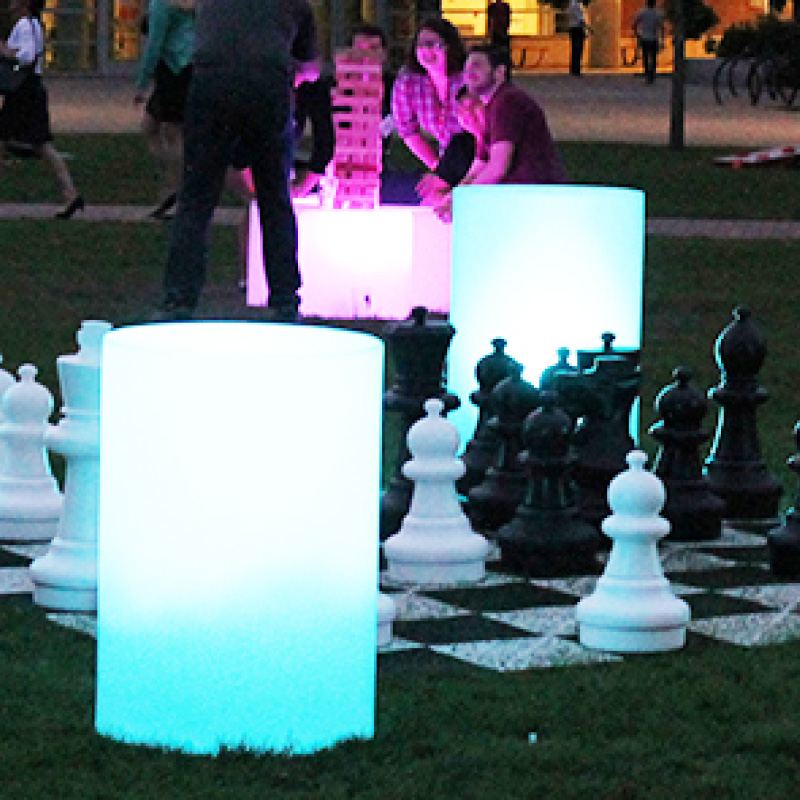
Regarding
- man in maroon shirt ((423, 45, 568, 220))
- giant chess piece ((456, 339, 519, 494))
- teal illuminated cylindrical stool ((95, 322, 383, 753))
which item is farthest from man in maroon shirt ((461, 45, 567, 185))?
teal illuminated cylindrical stool ((95, 322, 383, 753))

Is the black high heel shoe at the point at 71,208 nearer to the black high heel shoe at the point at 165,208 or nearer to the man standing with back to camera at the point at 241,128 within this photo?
the black high heel shoe at the point at 165,208

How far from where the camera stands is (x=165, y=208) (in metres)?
16.9

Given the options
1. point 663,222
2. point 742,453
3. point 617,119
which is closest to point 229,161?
point 742,453

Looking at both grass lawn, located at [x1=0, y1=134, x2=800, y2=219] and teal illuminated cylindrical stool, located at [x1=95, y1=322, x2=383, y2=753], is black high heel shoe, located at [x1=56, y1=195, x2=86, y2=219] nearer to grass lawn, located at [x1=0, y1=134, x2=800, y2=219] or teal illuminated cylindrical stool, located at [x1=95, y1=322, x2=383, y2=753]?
grass lawn, located at [x1=0, y1=134, x2=800, y2=219]

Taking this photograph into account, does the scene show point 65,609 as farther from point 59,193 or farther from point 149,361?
point 59,193

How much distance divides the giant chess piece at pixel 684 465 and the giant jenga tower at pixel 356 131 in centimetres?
551

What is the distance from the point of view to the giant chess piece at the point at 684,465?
678 cm

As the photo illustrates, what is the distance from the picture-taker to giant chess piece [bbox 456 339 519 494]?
7.10 m

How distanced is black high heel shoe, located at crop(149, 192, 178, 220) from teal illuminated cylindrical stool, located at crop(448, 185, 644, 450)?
9.16 metres

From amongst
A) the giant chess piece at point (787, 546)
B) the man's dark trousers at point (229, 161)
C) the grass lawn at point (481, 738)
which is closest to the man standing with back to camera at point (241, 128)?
the man's dark trousers at point (229, 161)

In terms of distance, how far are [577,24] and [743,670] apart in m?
42.2

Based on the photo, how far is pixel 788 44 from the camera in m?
36.3

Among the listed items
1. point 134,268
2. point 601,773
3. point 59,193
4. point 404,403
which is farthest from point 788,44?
point 601,773

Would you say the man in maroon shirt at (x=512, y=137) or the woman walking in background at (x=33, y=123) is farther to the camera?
the woman walking in background at (x=33, y=123)
